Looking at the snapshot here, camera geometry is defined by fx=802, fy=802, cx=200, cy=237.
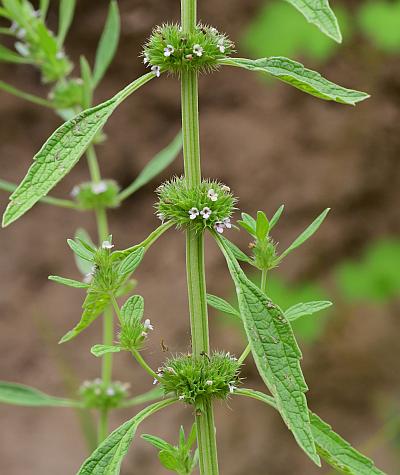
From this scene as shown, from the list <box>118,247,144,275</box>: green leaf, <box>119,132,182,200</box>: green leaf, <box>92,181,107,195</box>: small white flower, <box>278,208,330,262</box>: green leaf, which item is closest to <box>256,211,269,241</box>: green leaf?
<box>278,208,330,262</box>: green leaf

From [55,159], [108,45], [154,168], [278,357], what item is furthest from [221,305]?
[108,45]

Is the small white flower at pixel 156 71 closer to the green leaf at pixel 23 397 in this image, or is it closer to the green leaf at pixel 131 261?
the green leaf at pixel 131 261

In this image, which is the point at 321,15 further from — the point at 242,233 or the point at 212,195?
the point at 242,233

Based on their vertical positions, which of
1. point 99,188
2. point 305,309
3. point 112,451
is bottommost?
point 112,451

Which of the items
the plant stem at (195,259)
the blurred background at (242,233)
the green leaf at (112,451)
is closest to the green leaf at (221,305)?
the plant stem at (195,259)

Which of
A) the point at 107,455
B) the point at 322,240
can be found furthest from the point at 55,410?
the point at 107,455

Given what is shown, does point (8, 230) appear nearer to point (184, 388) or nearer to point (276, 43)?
point (276, 43)

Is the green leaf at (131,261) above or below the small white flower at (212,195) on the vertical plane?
below
